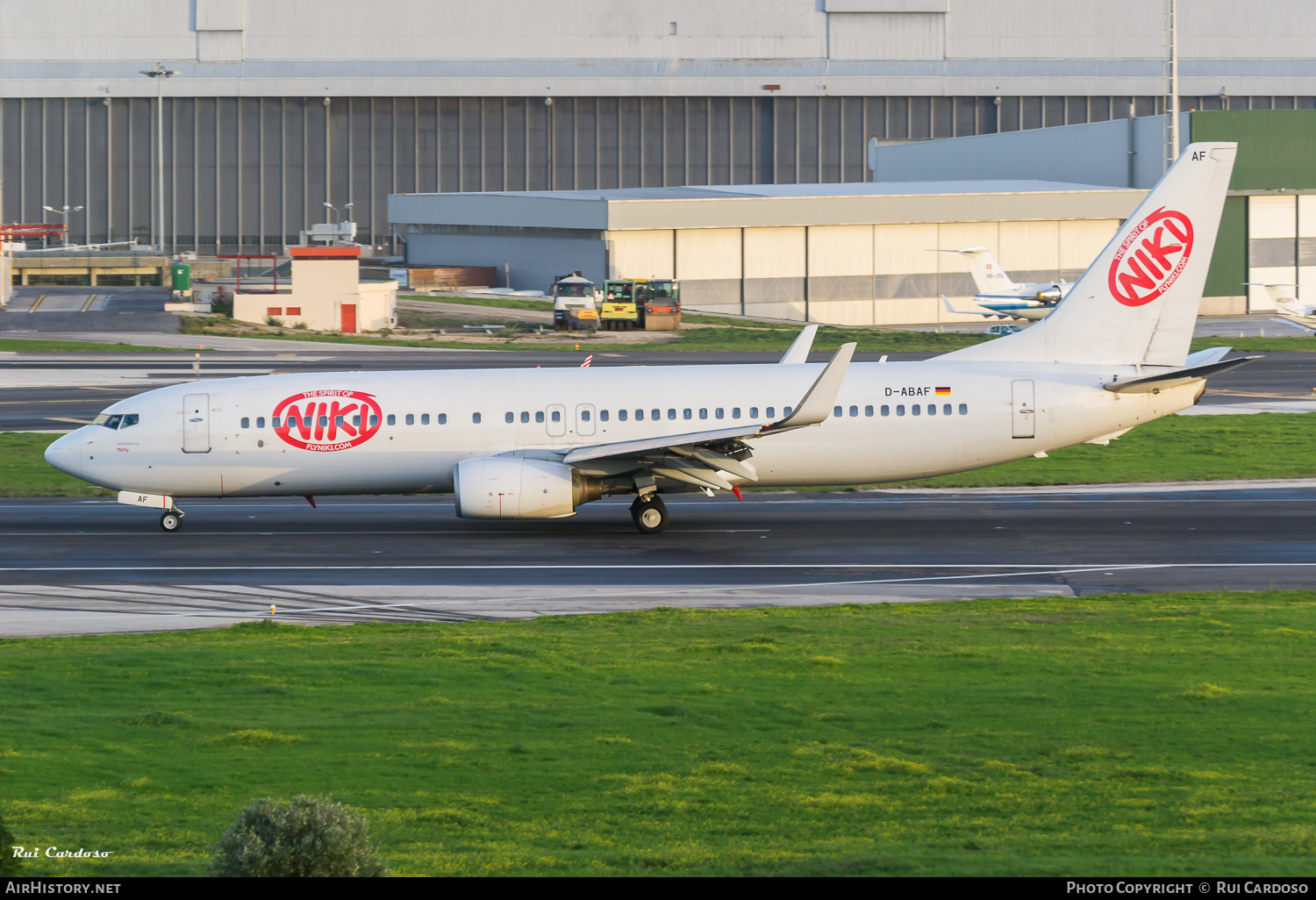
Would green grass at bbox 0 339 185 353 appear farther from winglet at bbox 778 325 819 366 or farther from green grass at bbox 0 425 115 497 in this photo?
winglet at bbox 778 325 819 366

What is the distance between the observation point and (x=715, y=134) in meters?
143

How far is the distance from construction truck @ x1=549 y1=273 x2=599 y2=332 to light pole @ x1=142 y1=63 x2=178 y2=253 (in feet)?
166

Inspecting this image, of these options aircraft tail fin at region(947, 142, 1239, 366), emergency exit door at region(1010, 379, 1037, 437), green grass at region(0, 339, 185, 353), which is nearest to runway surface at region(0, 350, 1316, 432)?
green grass at region(0, 339, 185, 353)

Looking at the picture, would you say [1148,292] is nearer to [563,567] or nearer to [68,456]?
[563,567]

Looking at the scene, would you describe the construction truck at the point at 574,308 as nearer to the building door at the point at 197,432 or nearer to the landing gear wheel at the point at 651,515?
the building door at the point at 197,432

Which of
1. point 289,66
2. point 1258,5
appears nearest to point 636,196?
point 289,66

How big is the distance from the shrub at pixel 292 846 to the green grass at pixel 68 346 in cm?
7435

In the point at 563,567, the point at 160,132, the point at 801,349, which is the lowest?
the point at 563,567

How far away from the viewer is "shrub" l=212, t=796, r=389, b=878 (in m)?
8.53

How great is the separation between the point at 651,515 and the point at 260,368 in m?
40.5

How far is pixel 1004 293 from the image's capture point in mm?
95625

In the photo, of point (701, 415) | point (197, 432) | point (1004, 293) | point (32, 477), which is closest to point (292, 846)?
point (701, 415)

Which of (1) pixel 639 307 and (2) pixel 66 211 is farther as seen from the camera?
(2) pixel 66 211

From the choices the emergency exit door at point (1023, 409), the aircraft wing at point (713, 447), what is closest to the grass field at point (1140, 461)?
the emergency exit door at point (1023, 409)
